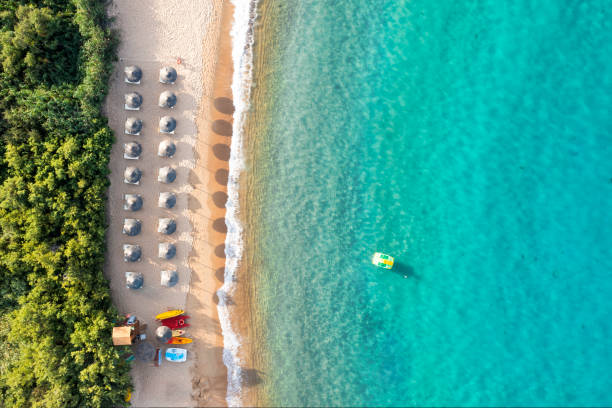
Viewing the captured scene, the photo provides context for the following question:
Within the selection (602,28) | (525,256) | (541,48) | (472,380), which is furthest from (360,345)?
(602,28)

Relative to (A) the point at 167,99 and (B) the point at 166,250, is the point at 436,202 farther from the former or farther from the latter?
(A) the point at 167,99

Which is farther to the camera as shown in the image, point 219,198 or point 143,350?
point 219,198

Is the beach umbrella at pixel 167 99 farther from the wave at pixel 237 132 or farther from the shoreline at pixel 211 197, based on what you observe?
the wave at pixel 237 132

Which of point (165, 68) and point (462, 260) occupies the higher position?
point (165, 68)

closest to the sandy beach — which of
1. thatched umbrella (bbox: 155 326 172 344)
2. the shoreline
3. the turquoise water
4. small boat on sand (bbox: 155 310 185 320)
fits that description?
the shoreline

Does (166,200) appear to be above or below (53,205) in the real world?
above

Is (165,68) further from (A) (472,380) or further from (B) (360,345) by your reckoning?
(A) (472,380)

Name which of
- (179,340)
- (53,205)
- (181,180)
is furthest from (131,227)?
(179,340)
